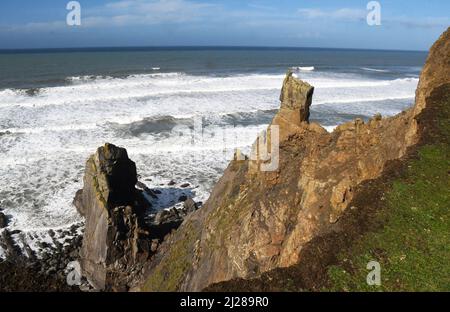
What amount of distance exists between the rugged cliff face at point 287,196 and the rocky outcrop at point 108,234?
2397 mm

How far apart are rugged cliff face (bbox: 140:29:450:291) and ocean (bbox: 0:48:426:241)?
38.6ft

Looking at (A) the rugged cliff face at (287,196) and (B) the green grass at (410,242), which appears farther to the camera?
(A) the rugged cliff face at (287,196)

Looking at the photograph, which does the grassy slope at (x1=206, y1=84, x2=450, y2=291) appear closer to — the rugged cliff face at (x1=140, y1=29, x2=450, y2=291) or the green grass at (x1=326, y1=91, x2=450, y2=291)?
the green grass at (x1=326, y1=91, x2=450, y2=291)

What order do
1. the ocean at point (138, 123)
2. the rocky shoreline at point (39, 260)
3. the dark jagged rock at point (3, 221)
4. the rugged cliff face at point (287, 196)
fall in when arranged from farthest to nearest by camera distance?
1. the ocean at point (138, 123)
2. the dark jagged rock at point (3, 221)
3. the rocky shoreline at point (39, 260)
4. the rugged cliff face at point (287, 196)

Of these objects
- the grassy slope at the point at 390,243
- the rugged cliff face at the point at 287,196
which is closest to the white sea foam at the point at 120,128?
the rugged cliff face at the point at 287,196

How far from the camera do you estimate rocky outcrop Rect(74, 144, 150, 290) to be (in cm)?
1972

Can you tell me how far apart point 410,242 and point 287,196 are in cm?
418

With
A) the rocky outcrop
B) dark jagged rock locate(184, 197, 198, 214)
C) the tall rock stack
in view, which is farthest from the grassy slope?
dark jagged rock locate(184, 197, 198, 214)

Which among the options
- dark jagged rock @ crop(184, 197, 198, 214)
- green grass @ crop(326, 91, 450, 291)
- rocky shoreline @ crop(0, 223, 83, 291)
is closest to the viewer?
green grass @ crop(326, 91, 450, 291)

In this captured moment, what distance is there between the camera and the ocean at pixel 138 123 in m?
29.1
